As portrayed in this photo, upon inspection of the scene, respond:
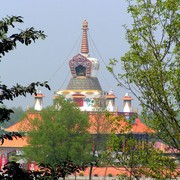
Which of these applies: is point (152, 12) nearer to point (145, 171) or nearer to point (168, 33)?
point (168, 33)

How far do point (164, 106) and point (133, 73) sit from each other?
1448 mm

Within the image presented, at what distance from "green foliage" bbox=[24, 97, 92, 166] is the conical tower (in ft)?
87.0

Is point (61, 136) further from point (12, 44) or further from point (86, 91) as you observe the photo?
point (12, 44)

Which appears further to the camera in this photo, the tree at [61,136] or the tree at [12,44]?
the tree at [61,136]

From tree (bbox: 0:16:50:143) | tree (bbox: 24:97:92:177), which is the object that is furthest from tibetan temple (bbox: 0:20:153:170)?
tree (bbox: 0:16:50:143)

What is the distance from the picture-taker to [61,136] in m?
73.5

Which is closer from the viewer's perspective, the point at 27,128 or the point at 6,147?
the point at 27,128

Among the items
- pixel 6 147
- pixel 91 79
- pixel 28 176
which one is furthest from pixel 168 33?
pixel 91 79

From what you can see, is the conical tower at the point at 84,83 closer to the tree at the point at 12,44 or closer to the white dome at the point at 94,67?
the white dome at the point at 94,67

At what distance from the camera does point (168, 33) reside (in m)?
23.2

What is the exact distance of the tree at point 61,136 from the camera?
7188cm

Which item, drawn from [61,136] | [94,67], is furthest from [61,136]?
[94,67]

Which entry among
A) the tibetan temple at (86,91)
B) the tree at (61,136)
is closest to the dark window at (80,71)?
the tibetan temple at (86,91)

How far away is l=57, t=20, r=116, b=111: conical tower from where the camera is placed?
4276 inches
